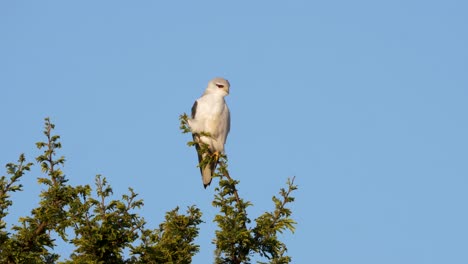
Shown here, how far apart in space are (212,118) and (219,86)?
0.87 m

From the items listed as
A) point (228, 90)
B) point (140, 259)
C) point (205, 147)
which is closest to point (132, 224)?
point (140, 259)

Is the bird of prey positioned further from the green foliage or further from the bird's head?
the green foliage

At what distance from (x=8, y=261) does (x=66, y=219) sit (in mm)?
712

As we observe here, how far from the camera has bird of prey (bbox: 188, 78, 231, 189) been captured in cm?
1379

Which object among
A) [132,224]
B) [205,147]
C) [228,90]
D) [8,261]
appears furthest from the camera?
[228,90]

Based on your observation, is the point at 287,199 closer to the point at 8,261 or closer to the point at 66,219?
the point at 66,219

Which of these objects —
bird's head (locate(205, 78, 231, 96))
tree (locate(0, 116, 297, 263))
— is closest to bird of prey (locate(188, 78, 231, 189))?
bird's head (locate(205, 78, 231, 96))

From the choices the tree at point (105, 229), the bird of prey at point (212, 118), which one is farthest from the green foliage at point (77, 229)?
the bird of prey at point (212, 118)

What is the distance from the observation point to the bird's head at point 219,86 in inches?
563

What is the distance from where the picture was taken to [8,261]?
7.45 m

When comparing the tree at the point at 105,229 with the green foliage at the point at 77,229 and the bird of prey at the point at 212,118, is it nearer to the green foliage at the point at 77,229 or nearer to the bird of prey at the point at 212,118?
the green foliage at the point at 77,229

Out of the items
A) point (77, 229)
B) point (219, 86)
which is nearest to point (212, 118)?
point (219, 86)

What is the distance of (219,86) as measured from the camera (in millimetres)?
14383

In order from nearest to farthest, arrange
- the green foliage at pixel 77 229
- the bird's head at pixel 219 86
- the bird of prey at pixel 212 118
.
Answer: the green foliage at pixel 77 229, the bird of prey at pixel 212 118, the bird's head at pixel 219 86
